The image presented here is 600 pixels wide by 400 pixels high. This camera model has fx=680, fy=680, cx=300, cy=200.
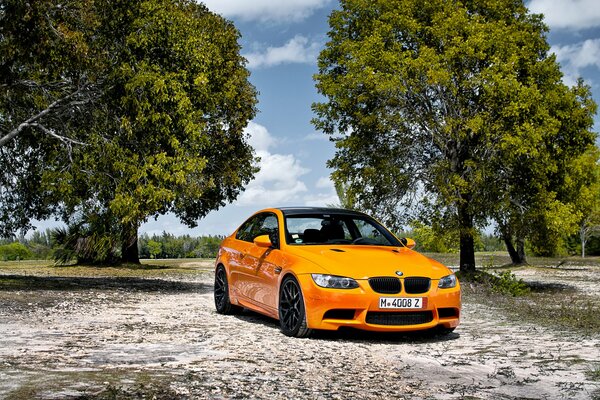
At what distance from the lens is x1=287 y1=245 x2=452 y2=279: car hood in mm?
8305

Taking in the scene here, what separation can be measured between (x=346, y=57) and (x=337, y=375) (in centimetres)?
1870

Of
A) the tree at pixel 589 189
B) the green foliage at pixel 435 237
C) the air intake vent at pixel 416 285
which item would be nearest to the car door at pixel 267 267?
the air intake vent at pixel 416 285

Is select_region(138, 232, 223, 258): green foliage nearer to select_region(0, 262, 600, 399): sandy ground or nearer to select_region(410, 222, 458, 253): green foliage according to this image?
select_region(410, 222, 458, 253): green foliage

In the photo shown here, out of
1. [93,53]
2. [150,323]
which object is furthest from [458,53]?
[150,323]

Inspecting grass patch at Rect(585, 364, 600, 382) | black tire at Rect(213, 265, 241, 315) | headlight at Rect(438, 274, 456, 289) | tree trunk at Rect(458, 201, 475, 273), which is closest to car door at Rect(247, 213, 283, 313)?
black tire at Rect(213, 265, 241, 315)

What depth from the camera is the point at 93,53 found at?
16.6 metres

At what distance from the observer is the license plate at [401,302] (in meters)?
8.19

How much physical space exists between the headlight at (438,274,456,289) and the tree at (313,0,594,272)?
38.7 ft

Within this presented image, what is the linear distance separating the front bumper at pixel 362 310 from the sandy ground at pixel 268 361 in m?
0.24

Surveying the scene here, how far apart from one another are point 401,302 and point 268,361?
2157 millimetres

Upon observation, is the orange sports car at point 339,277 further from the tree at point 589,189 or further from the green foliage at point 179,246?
the green foliage at point 179,246

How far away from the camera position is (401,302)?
8.25 meters

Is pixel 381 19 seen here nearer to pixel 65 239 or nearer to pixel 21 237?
pixel 21 237

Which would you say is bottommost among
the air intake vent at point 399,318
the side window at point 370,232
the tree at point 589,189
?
the air intake vent at point 399,318
